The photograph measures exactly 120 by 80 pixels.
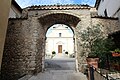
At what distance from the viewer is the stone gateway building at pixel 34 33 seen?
10.4 metres

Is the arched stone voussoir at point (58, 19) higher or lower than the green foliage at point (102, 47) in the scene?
higher

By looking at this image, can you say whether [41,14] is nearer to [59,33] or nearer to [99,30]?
[99,30]

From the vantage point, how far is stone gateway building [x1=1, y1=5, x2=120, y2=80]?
10352 millimetres

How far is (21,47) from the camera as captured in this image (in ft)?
34.5

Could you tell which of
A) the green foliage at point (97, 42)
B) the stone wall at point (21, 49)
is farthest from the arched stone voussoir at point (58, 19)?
Result: the green foliage at point (97, 42)

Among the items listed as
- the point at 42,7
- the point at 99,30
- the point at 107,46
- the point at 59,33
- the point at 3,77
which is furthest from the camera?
the point at 59,33

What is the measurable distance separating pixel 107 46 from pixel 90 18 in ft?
9.96

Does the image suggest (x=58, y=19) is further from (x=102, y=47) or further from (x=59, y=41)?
(x=59, y=41)

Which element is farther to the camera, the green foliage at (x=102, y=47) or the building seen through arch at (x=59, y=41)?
the building seen through arch at (x=59, y=41)

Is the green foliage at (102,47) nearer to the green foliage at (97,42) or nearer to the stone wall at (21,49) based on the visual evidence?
the green foliage at (97,42)

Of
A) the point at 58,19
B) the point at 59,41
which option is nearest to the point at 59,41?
the point at 59,41

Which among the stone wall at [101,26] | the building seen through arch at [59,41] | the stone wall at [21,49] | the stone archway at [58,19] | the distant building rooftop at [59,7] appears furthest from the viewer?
the building seen through arch at [59,41]

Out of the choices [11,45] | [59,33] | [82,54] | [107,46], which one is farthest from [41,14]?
[59,33]

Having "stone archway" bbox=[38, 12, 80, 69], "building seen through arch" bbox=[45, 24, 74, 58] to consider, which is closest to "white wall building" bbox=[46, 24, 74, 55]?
"building seen through arch" bbox=[45, 24, 74, 58]
